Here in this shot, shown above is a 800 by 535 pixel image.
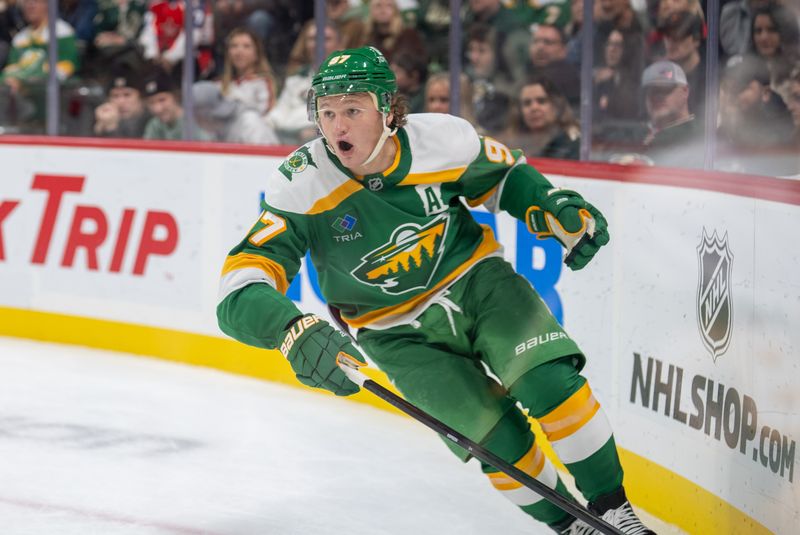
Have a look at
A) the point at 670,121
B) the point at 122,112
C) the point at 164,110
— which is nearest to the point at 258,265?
the point at 670,121

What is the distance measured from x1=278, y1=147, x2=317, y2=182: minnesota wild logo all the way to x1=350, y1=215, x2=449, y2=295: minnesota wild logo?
235 millimetres

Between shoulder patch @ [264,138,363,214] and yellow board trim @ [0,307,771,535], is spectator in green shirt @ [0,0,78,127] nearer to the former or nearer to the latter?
yellow board trim @ [0,307,771,535]

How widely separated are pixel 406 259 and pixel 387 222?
0.10 metres

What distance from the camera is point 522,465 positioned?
272cm

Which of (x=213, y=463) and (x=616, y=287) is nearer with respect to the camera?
(x=616, y=287)

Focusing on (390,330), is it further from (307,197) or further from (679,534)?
(679,534)

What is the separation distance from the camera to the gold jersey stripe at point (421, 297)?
111 inches

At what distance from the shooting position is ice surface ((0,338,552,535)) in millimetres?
3334

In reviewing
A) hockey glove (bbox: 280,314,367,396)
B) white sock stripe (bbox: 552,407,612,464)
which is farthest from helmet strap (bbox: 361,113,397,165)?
white sock stripe (bbox: 552,407,612,464)

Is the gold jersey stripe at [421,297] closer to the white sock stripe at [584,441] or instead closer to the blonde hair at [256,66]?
the white sock stripe at [584,441]

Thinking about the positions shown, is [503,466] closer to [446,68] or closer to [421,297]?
[421,297]

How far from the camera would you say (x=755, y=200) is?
9.26 feet

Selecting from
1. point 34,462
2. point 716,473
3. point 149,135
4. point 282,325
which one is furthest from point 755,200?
point 149,135

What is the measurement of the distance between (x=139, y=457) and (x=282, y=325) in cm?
168
